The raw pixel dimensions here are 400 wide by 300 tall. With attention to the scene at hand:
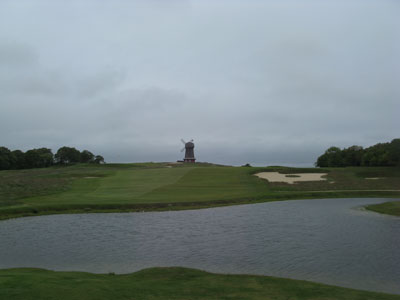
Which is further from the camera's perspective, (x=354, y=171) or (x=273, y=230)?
(x=354, y=171)

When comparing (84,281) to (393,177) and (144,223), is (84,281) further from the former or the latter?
(393,177)

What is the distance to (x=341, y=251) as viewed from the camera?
687 inches

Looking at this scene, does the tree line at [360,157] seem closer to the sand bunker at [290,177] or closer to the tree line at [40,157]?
the sand bunker at [290,177]

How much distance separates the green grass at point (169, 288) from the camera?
995 cm

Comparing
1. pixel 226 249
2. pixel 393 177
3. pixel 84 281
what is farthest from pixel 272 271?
pixel 393 177

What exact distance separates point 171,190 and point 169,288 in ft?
116

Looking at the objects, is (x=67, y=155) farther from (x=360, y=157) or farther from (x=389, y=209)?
(x=389, y=209)

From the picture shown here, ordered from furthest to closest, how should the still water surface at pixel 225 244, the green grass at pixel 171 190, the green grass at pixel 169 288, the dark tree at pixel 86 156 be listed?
the dark tree at pixel 86 156 < the green grass at pixel 171 190 < the still water surface at pixel 225 244 < the green grass at pixel 169 288

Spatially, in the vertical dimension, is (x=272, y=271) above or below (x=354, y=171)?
below

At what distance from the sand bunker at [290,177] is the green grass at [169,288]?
143 feet

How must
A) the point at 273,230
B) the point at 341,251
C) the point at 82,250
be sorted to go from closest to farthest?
the point at 341,251 → the point at 82,250 → the point at 273,230

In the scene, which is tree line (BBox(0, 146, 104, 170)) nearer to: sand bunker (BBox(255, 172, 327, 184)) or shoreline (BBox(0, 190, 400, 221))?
shoreline (BBox(0, 190, 400, 221))

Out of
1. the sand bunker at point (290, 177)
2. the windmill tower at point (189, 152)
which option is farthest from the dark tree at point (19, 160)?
the sand bunker at point (290, 177)

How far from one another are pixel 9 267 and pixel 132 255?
20.3 ft
